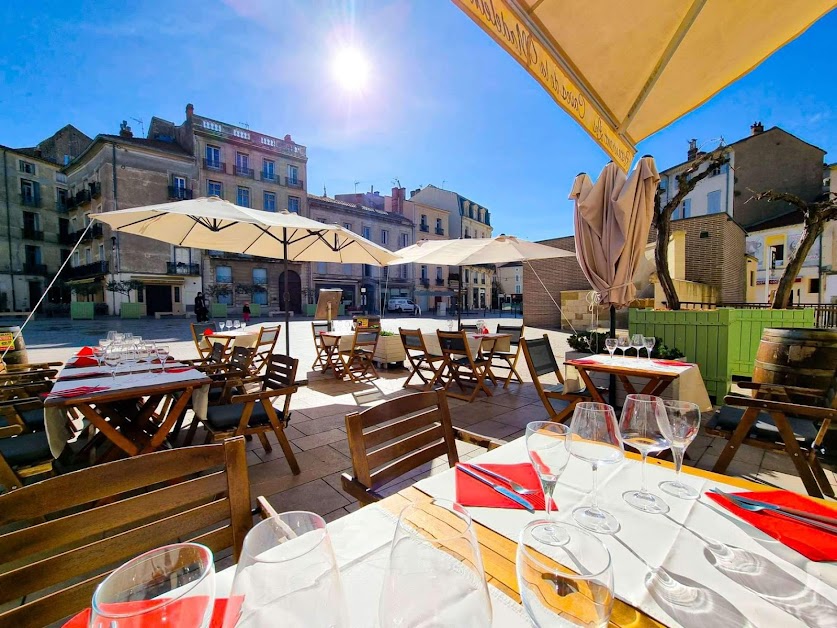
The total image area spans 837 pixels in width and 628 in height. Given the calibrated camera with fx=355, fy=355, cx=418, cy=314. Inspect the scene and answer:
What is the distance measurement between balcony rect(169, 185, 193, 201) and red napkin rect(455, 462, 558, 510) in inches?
1113

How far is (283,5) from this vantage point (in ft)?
11.8

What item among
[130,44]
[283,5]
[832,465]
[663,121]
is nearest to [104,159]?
[130,44]

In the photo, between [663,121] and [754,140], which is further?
[754,140]

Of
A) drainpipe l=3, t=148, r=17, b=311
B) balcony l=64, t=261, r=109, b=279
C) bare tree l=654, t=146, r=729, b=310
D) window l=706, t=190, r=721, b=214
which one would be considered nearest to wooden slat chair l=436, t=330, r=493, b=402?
bare tree l=654, t=146, r=729, b=310

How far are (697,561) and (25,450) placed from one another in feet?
11.8

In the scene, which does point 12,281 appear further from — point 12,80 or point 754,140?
point 754,140

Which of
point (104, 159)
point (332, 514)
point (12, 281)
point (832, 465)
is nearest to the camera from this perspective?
point (832, 465)

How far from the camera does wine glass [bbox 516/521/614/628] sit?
43cm

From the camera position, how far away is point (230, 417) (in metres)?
2.95

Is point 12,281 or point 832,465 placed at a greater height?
point 12,281

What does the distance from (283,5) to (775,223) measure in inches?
1102

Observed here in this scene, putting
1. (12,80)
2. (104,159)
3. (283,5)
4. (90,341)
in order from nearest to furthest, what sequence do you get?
(283,5) < (90,341) < (12,80) < (104,159)

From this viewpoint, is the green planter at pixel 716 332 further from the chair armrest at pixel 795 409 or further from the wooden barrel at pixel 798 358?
the chair armrest at pixel 795 409

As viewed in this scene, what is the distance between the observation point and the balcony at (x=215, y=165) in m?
24.8
